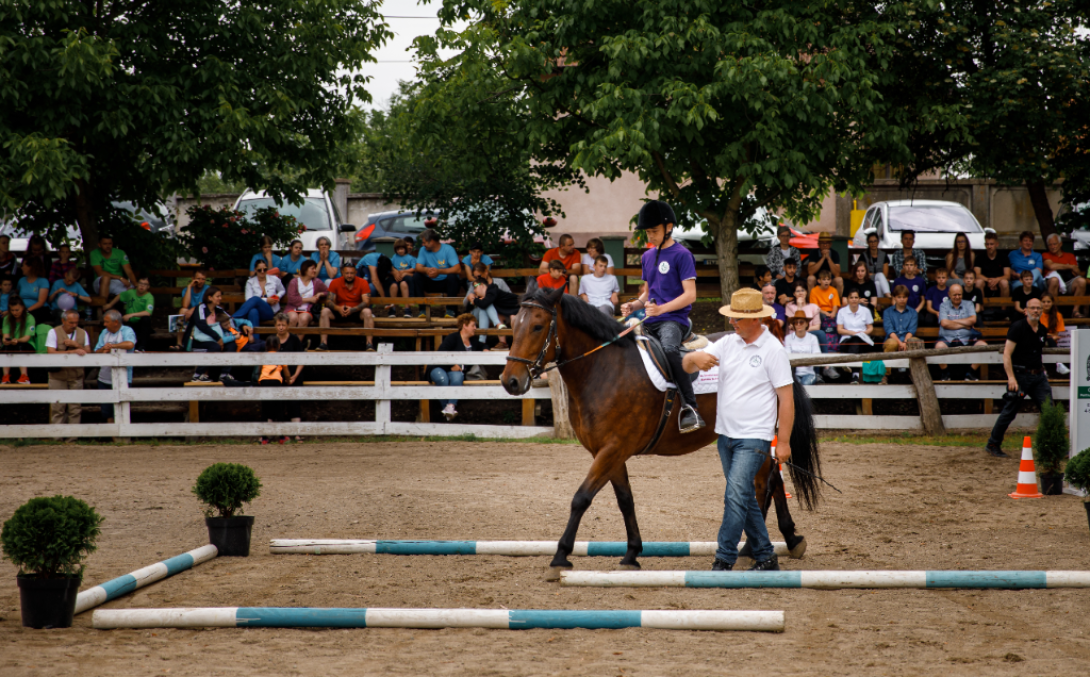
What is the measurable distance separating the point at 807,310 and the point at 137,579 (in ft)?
37.5

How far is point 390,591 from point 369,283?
38.5 feet

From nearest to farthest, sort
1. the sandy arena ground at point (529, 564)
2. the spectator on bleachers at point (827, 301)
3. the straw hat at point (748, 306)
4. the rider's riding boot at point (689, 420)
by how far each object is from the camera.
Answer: the sandy arena ground at point (529, 564) < the straw hat at point (748, 306) < the rider's riding boot at point (689, 420) < the spectator on bleachers at point (827, 301)

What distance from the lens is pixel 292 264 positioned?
17.5 m

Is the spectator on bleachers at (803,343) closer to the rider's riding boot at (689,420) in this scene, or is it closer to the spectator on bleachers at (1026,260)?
the spectator on bleachers at (1026,260)

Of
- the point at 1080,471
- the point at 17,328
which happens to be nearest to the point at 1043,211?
the point at 1080,471

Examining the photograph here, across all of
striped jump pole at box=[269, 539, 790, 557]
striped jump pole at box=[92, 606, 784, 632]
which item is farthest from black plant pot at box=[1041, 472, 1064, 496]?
striped jump pole at box=[92, 606, 784, 632]

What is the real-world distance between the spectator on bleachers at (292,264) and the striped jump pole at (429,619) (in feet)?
39.2

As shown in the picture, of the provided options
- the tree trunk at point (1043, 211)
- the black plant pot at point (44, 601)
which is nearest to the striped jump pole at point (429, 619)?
the black plant pot at point (44, 601)

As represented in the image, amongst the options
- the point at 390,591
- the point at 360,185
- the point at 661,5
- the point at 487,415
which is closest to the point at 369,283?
the point at 487,415

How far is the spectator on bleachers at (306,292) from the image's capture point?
16.5 meters

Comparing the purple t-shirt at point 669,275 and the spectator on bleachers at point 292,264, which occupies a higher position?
the spectator on bleachers at point 292,264

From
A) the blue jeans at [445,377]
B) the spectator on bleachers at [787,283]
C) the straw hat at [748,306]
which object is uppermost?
the spectator on bleachers at [787,283]

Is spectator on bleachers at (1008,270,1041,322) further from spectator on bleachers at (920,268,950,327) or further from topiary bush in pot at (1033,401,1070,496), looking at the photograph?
topiary bush in pot at (1033,401,1070,496)

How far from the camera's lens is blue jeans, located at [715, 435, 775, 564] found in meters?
6.48
